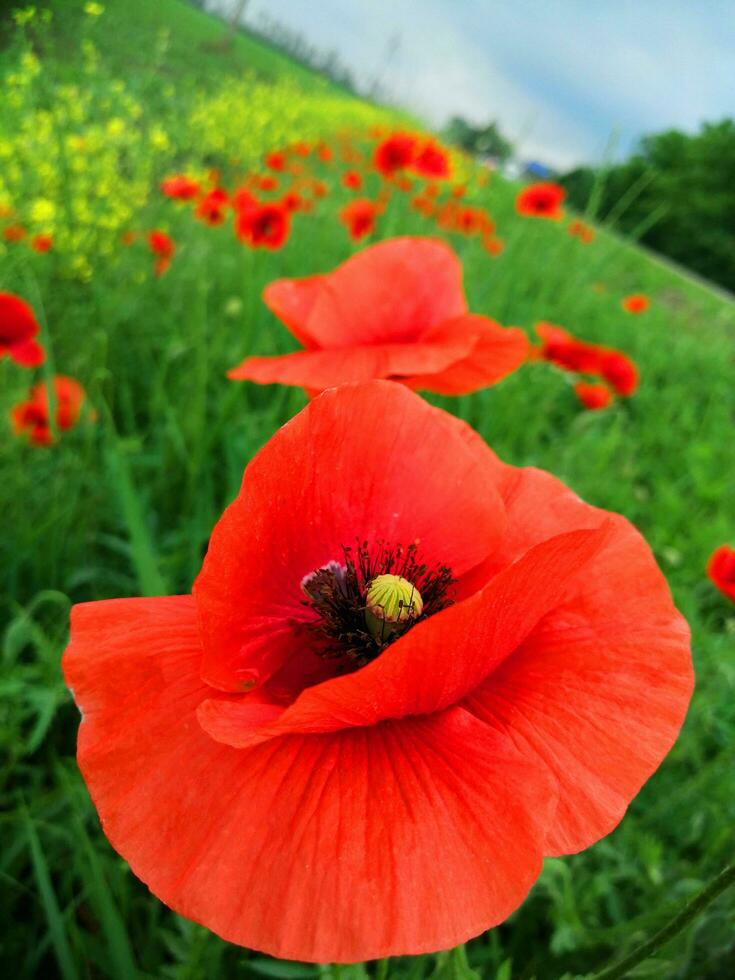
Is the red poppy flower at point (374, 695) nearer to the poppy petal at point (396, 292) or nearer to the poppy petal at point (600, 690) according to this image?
the poppy petal at point (600, 690)

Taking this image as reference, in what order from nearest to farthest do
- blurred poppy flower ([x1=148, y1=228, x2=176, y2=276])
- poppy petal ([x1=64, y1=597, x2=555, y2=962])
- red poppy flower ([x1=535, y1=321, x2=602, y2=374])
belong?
poppy petal ([x1=64, y1=597, x2=555, y2=962]) → red poppy flower ([x1=535, y1=321, x2=602, y2=374]) → blurred poppy flower ([x1=148, y1=228, x2=176, y2=276])

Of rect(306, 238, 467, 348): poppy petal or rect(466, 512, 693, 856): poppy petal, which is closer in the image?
rect(466, 512, 693, 856): poppy petal

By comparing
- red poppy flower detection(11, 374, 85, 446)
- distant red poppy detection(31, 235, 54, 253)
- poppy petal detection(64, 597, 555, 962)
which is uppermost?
poppy petal detection(64, 597, 555, 962)

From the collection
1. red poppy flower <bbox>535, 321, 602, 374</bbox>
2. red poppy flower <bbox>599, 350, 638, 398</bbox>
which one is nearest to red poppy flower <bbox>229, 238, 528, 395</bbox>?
red poppy flower <bbox>535, 321, 602, 374</bbox>

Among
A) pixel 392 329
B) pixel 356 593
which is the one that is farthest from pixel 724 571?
pixel 356 593

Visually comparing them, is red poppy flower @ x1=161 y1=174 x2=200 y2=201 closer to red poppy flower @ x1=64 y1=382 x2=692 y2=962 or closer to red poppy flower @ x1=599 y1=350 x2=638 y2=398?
red poppy flower @ x1=599 y1=350 x2=638 y2=398

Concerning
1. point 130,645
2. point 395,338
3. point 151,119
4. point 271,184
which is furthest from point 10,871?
point 271,184

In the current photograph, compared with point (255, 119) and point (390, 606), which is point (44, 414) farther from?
point (255, 119)
